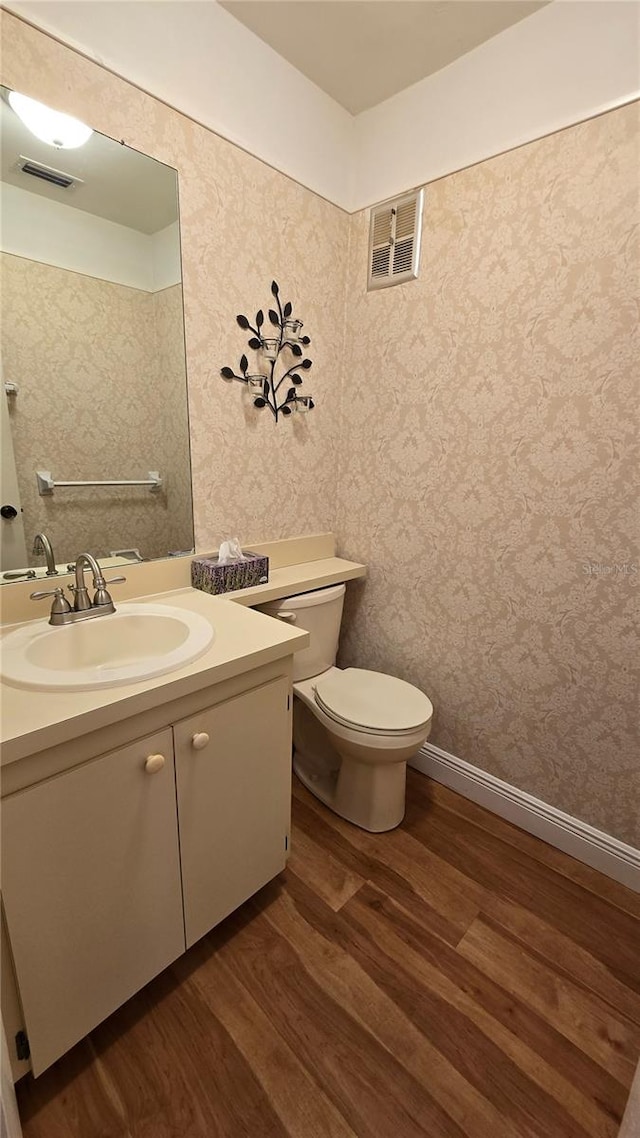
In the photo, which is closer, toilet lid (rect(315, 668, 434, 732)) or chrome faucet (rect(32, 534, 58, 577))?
chrome faucet (rect(32, 534, 58, 577))

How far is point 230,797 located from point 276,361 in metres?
1.39

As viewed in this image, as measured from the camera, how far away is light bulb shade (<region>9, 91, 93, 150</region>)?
1.03 meters

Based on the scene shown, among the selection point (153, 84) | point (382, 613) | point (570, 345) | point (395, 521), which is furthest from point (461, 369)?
point (153, 84)

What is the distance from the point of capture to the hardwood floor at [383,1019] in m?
0.90

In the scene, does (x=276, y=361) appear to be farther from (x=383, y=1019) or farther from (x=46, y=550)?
(x=383, y=1019)

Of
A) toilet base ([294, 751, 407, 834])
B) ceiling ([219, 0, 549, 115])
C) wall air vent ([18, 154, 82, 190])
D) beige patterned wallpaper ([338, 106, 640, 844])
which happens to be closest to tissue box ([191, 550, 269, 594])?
beige patterned wallpaper ([338, 106, 640, 844])

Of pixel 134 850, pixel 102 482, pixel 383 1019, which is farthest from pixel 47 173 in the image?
pixel 383 1019

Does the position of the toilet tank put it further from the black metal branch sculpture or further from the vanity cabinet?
the black metal branch sculpture

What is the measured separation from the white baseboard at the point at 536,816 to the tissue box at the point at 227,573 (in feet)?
3.19

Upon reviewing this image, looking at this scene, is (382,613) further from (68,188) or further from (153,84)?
(153,84)

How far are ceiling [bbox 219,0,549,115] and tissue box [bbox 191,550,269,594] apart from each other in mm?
1536

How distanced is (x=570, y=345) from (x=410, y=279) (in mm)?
621

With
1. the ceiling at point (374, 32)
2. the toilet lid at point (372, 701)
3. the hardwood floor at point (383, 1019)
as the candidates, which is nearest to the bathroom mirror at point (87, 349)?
the ceiling at point (374, 32)

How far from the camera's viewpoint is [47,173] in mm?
1106
